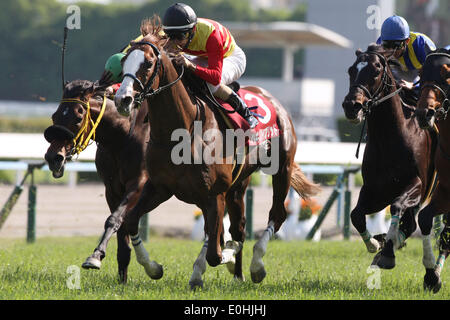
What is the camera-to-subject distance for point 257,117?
5.90 m

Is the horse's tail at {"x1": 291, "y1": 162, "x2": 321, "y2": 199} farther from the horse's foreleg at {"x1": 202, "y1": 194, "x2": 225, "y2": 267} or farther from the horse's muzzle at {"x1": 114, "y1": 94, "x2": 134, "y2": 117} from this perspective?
the horse's muzzle at {"x1": 114, "y1": 94, "x2": 134, "y2": 117}

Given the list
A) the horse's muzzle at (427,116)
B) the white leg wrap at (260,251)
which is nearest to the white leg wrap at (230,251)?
the white leg wrap at (260,251)

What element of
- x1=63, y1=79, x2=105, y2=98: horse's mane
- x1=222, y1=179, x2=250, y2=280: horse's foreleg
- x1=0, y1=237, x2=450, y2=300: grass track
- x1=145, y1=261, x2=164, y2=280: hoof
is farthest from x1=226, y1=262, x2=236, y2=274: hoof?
x1=63, y1=79, x2=105, y2=98: horse's mane

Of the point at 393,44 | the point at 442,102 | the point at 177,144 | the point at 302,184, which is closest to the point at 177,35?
the point at 177,144

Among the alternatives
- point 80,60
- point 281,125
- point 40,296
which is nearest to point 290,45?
point 80,60

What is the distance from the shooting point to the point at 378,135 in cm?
555

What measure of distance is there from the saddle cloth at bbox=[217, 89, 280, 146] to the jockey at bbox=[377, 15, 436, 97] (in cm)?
92

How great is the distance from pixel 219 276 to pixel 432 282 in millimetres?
1566

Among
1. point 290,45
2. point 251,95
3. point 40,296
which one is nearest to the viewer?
point 40,296

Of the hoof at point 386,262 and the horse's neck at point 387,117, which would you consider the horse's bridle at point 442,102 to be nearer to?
the horse's neck at point 387,117

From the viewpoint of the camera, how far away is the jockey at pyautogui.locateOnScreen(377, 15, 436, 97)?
5633 mm

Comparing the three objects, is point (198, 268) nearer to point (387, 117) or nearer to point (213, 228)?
point (213, 228)

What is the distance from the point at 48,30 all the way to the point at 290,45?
24217mm

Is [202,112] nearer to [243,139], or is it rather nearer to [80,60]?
[243,139]
